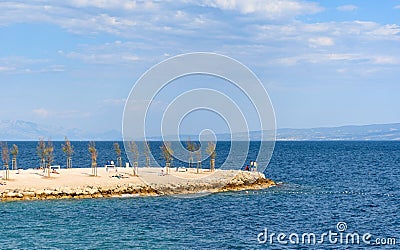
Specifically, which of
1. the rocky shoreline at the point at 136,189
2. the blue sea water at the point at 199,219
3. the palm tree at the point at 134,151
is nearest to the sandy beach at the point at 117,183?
the rocky shoreline at the point at 136,189

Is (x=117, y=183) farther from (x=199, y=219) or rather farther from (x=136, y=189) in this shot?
(x=199, y=219)

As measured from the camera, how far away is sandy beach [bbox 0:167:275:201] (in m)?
66.4

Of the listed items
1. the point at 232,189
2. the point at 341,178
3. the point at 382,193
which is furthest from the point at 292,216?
the point at 341,178

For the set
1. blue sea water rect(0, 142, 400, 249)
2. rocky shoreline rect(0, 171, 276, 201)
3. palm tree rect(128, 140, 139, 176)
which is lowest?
blue sea water rect(0, 142, 400, 249)

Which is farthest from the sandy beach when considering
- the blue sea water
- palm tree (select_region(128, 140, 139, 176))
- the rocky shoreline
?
the blue sea water

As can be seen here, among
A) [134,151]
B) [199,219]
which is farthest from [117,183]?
[199,219]

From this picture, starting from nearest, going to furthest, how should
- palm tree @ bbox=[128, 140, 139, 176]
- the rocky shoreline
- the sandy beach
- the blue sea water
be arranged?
1. the blue sea water
2. the rocky shoreline
3. the sandy beach
4. palm tree @ bbox=[128, 140, 139, 176]

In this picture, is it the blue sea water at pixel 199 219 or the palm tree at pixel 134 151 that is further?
the palm tree at pixel 134 151

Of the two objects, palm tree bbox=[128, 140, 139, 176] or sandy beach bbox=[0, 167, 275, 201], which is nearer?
sandy beach bbox=[0, 167, 275, 201]

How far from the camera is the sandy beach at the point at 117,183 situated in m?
66.4

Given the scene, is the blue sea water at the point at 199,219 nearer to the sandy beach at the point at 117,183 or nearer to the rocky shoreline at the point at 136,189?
the rocky shoreline at the point at 136,189

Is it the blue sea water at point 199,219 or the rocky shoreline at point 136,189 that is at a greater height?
the rocky shoreline at point 136,189

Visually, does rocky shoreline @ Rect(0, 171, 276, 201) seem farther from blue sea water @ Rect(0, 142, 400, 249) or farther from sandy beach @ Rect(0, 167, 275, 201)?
blue sea water @ Rect(0, 142, 400, 249)

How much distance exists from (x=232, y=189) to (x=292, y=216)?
Result: 20.3 metres
